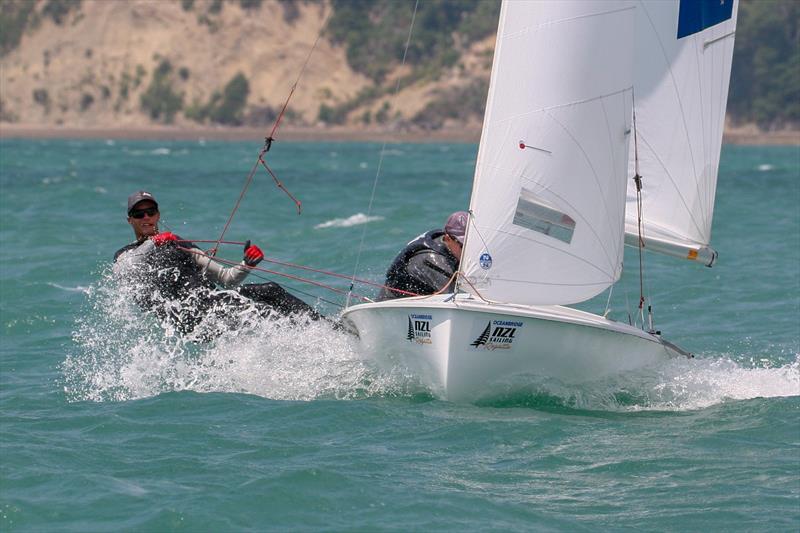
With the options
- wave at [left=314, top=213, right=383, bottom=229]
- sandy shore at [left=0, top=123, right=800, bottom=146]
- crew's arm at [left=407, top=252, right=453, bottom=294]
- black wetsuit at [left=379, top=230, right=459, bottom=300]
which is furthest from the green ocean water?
sandy shore at [left=0, top=123, right=800, bottom=146]

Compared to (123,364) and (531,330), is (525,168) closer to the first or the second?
(531,330)

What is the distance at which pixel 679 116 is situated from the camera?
10.0 m

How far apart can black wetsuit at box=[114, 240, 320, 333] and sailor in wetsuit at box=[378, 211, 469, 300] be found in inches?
32.8

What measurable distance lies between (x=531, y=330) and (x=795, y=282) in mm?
9081

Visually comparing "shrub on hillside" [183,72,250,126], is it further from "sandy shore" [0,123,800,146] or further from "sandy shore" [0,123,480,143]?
"sandy shore" [0,123,480,143]

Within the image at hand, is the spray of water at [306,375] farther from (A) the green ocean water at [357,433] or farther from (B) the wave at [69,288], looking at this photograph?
(B) the wave at [69,288]

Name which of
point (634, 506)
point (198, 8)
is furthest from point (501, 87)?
point (198, 8)

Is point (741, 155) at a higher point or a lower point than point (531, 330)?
higher

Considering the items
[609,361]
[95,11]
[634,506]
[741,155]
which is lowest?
[634,506]

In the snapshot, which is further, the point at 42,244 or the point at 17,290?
the point at 42,244

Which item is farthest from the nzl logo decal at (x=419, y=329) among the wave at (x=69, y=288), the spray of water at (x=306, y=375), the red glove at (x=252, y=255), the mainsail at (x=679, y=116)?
the wave at (x=69, y=288)

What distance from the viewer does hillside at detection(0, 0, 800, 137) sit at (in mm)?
88500

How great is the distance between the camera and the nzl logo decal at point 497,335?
28.5 ft

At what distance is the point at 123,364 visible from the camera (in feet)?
34.9
